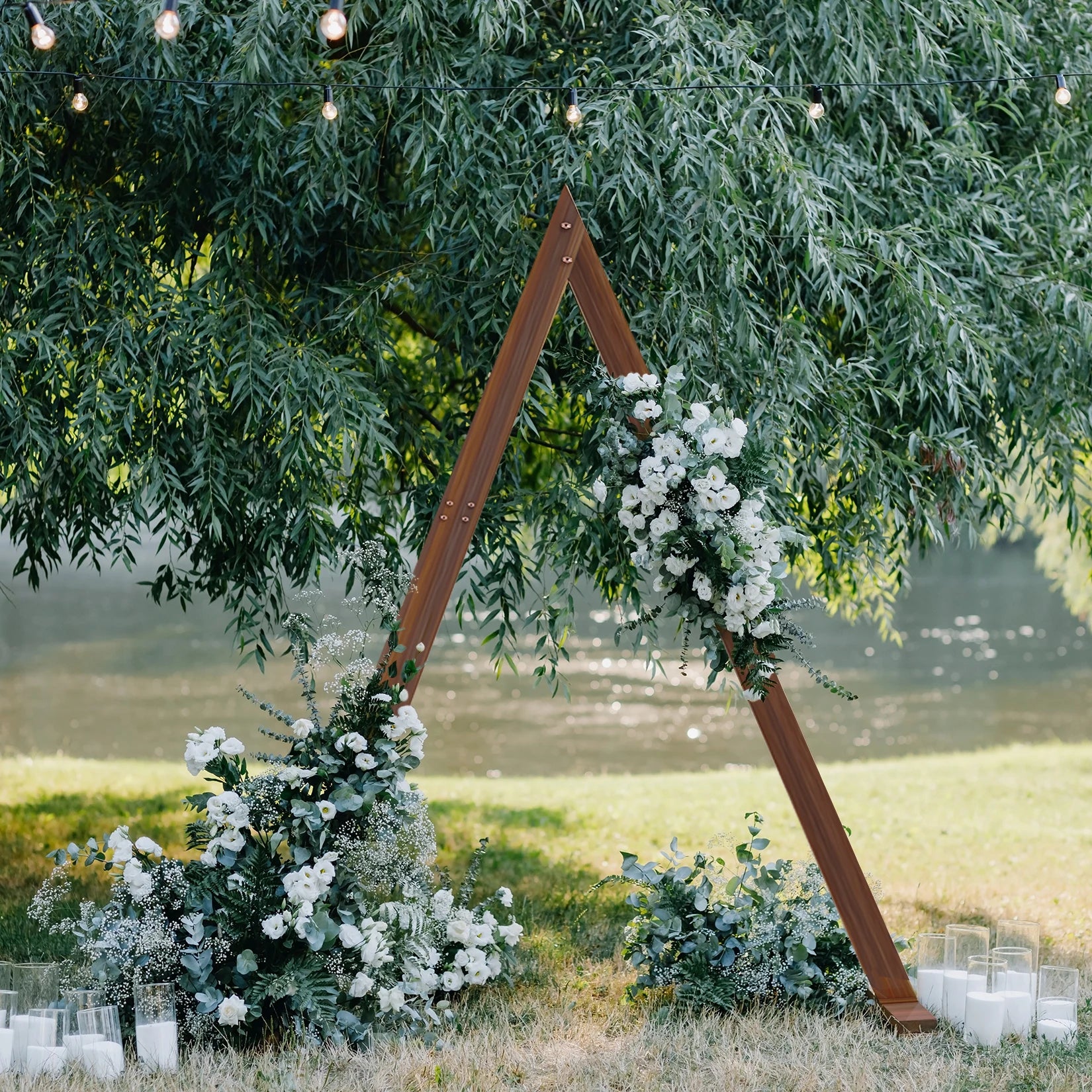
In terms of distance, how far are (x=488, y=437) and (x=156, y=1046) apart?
203 centimetres

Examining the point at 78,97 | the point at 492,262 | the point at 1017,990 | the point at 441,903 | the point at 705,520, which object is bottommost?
the point at 1017,990

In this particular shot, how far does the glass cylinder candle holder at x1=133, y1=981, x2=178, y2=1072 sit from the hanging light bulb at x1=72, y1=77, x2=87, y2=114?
115 inches

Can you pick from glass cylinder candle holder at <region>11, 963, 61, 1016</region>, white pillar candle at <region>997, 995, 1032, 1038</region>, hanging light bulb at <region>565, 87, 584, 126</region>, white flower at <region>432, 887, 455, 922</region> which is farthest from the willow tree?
white pillar candle at <region>997, 995, 1032, 1038</region>

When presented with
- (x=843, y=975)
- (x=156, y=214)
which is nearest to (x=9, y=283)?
(x=156, y=214)

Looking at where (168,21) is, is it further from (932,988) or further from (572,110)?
(932,988)

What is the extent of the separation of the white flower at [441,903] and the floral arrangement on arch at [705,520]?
1180 mm

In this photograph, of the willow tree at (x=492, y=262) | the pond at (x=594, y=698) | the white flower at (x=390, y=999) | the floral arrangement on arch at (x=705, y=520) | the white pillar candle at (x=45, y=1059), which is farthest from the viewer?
the pond at (x=594, y=698)

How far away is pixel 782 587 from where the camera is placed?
3938mm

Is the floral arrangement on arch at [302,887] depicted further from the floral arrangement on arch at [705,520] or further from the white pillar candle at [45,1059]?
the floral arrangement on arch at [705,520]

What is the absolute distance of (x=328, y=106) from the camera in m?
4.05

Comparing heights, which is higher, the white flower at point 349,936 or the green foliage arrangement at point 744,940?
the white flower at point 349,936

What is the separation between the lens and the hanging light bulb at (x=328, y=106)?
158 inches

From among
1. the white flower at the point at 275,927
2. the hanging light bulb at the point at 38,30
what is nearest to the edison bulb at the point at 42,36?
the hanging light bulb at the point at 38,30

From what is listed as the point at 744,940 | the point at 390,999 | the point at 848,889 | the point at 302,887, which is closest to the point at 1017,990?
the point at 848,889
